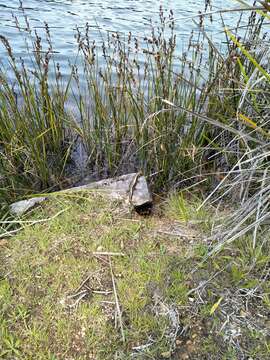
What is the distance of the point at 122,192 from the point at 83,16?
16.1 feet

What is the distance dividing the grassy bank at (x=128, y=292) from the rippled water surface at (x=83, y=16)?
3530 mm

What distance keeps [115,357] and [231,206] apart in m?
1.07

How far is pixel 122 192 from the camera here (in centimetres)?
218

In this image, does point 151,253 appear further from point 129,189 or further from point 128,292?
point 129,189

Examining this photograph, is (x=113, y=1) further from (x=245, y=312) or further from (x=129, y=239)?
(x=245, y=312)

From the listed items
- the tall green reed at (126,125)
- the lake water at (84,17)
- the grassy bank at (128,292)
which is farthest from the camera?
the lake water at (84,17)

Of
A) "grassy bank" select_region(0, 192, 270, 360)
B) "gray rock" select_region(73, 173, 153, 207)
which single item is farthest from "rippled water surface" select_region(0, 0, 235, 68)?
"grassy bank" select_region(0, 192, 270, 360)

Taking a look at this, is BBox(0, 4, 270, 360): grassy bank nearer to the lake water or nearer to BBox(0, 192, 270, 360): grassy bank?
BBox(0, 192, 270, 360): grassy bank

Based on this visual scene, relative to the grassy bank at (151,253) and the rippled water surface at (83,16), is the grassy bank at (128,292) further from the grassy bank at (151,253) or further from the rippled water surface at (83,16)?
the rippled water surface at (83,16)

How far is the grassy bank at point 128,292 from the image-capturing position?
140 cm

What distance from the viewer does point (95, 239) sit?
186 centimetres

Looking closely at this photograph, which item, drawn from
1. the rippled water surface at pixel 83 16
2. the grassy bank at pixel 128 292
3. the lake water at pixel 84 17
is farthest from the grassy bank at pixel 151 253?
the rippled water surface at pixel 83 16

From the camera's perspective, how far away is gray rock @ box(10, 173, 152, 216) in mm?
2098

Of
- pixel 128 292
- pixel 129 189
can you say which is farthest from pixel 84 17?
pixel 128 292
